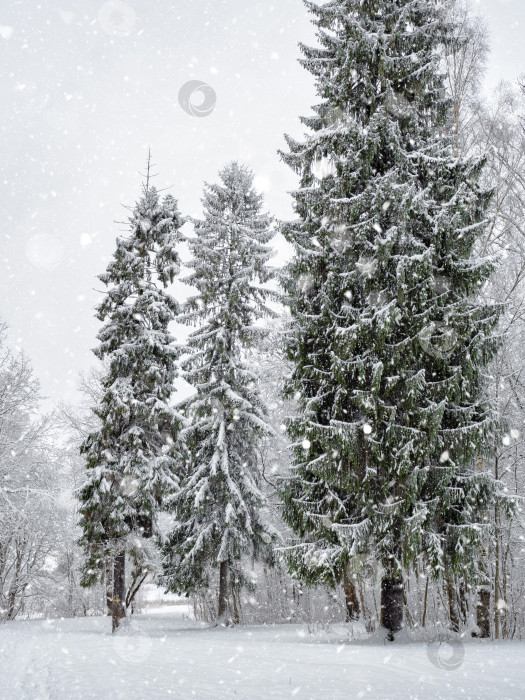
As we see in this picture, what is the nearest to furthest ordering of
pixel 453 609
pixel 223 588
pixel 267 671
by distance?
pixel 267 671 < pixel 453 609 < pixel 223 588

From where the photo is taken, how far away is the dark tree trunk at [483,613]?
10688 mm

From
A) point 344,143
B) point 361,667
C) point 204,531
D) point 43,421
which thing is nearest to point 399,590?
point 361,667

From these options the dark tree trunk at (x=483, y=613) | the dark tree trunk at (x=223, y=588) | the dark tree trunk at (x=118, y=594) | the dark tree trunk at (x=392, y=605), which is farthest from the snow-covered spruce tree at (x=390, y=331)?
the dark tree trunk at (x=118, y=594)

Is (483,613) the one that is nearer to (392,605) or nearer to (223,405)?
(392,605)

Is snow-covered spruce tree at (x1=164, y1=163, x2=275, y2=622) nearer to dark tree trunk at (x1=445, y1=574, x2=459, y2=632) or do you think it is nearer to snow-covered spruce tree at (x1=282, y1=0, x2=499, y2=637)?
snow-covered spruce tree at (x1=282, y1=0, x2=499, y2=637)

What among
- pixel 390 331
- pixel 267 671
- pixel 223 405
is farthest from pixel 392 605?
pixel 223 405

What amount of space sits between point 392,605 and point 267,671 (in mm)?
3590

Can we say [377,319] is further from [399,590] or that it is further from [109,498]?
[109,498]

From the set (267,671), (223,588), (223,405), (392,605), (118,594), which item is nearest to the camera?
(267,671)

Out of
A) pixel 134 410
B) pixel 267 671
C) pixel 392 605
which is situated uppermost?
pixel 134 410

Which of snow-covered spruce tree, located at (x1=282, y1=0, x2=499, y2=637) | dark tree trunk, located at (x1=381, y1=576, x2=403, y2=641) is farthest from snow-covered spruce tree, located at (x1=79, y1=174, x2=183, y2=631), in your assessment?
dark tree trunk, located at (x1=381, y1=576, x2=403, y2=641)

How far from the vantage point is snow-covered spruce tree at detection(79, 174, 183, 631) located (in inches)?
555

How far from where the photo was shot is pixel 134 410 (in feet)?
48.7

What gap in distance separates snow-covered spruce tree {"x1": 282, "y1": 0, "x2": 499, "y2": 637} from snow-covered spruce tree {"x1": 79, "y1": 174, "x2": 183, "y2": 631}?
18.2 feet
